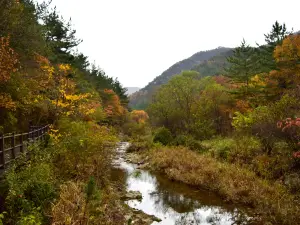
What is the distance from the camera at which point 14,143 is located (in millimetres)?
11242

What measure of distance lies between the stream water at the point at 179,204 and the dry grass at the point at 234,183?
0.63 m

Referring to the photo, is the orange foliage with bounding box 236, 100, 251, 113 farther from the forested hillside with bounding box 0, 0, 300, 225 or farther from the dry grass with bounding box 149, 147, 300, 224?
the dry grass with bounding box 149, 147, 300, 224

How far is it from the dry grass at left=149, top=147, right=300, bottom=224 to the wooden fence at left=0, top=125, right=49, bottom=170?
9431 millimetres

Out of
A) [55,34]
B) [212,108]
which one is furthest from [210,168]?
[55,34]

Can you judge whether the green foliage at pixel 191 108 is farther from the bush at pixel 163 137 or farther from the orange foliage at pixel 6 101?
the orange foliage at pixel 6 101

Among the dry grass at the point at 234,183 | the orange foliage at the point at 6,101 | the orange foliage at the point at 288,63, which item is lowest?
the dry grass at the point at 234,183

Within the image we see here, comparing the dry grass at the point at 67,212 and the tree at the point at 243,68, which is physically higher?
the tree at the point at 243,68

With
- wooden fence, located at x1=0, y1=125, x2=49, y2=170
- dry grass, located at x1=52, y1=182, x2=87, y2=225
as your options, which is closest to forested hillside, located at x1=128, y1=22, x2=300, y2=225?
dry grass, located at x1=52, y1=182, x2=87, y2=225

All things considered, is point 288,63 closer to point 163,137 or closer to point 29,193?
point 163,137

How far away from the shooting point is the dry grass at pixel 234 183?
11752 millimetres

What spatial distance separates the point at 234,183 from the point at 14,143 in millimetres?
11522

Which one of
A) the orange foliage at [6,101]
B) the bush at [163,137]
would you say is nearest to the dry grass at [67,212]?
the orange foliage at [6,101]

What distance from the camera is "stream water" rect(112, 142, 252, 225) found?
12.7 meters

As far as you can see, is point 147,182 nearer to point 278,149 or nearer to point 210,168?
point 210,168
